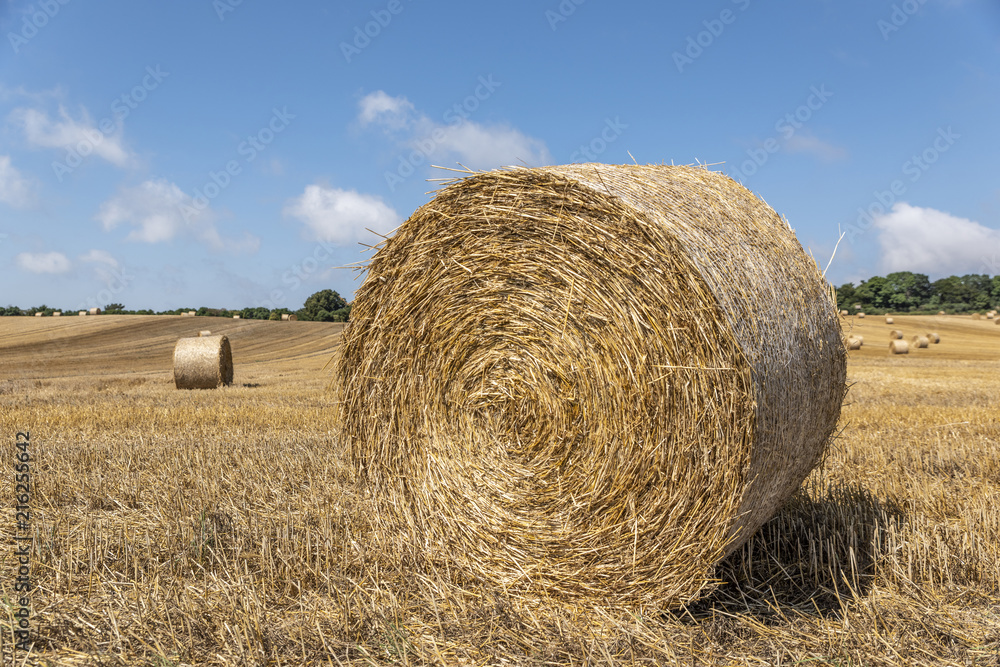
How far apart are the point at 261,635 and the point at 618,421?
1885 mm

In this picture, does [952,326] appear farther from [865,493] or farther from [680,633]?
[680,633]

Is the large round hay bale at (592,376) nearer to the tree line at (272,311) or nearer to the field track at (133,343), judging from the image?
the field track at (133,343)

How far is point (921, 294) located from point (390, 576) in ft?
199

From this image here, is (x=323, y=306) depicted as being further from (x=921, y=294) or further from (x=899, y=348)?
(x=921, y=294)

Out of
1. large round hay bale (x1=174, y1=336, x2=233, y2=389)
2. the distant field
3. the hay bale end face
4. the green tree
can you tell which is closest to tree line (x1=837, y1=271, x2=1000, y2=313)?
the hay bale end face

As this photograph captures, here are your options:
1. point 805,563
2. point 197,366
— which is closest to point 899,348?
point 197,366

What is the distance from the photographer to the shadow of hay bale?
3508mm

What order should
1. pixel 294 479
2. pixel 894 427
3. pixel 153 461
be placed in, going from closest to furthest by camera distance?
pixel 294 479 → pixel 153 461 → pixel 894 427

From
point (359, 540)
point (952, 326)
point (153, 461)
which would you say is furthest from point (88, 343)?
point (952, 326)

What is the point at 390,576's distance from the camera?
12.6 ft

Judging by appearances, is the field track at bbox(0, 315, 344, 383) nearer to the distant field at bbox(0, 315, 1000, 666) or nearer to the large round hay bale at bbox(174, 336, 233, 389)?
the large round hay bale at bbox(174, 336, 233, 389)

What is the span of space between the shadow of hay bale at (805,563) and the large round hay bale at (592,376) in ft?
1.32

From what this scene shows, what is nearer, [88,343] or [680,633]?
[680,633]

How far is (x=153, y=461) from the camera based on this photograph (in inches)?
248
